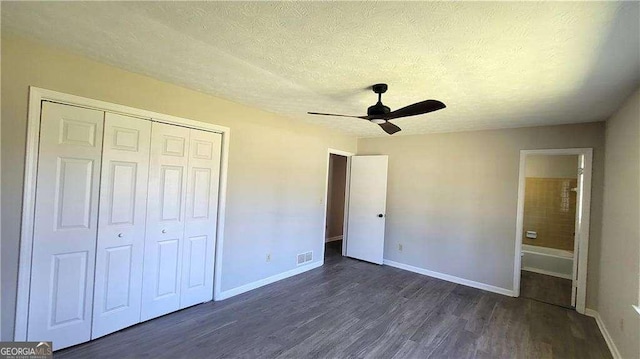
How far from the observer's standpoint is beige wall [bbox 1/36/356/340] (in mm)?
1951

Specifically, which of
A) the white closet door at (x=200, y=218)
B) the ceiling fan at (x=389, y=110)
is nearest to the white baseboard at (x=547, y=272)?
the ceiling fan at (x=389, y=110)

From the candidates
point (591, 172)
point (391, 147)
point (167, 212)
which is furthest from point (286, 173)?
point (591, 172)

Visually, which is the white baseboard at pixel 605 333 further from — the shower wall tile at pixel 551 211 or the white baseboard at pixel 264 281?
the white baseboard at pixel 264 281

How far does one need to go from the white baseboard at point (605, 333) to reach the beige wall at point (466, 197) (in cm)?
10

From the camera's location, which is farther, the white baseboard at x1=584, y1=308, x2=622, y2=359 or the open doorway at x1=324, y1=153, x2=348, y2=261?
the open doorway at x1=324, y1=153, x2=348, y2=261

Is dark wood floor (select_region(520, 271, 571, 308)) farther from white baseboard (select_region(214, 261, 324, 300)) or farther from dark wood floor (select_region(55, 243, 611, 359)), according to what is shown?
white baseboard (select_region(214, 261, 324, 300))

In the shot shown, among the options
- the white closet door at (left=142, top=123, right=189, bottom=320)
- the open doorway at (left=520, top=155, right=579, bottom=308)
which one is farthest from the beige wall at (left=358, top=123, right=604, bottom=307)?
the white closet door at (left=142, top=123, right=189, bottom=320)

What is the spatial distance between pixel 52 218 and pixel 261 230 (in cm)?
209

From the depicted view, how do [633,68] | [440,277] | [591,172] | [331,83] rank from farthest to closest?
[440,277] → [591,172] → [331,83] → [633,68]

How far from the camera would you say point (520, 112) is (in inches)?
122

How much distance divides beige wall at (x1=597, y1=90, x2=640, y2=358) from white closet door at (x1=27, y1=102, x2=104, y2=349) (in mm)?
4359

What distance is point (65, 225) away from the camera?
219 cm

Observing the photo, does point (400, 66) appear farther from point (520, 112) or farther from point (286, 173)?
point (286, 173)

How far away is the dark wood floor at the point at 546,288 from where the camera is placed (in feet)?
12.2
